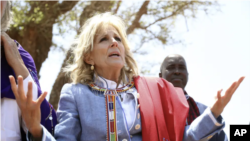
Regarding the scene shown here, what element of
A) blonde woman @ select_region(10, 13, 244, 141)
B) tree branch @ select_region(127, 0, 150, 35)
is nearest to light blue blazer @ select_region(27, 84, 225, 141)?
blonde woman @ select_region(10, 13, 244, 141)

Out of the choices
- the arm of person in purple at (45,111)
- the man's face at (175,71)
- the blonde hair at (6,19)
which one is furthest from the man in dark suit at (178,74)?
the blonde hair at (6,19)

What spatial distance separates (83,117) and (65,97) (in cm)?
24

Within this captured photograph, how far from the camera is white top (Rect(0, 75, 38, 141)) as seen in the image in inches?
89.3

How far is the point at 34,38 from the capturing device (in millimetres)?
7316

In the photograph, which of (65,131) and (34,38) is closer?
(65,131)

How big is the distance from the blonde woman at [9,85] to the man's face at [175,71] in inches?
60.3

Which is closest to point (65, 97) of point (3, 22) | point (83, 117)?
point (83, 117)

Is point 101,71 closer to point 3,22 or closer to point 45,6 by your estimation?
point 3,22

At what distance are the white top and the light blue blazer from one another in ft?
0.88

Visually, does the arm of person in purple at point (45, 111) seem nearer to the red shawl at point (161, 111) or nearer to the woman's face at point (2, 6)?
the woman's face at point (2, 6)

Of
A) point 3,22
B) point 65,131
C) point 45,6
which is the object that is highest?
point 45,6

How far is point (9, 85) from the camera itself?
2.34 m

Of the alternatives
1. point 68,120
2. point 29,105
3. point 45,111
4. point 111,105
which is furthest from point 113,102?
point 29,105

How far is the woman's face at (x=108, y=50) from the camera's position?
2.70 m
